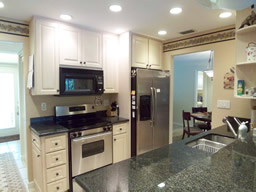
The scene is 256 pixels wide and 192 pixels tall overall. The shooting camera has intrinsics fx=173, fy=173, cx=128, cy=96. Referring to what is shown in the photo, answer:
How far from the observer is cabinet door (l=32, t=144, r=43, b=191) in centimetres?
216

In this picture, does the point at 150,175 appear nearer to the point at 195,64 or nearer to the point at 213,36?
the point at 213,36

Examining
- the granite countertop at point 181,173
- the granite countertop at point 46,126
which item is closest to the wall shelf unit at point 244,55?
the granite countertop at point 181,173

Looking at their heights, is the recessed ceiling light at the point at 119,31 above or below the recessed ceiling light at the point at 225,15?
above

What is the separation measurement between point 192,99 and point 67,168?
520cm

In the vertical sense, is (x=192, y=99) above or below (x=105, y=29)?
below

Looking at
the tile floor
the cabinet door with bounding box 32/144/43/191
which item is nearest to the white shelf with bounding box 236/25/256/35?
the cabinet door with bounding box 32/144/43/191

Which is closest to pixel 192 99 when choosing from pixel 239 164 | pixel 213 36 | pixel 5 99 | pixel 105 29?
pixel 213 36

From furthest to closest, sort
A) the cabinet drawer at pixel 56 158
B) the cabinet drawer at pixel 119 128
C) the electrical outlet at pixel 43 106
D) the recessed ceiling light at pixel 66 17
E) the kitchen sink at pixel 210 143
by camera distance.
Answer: the cabinet drawer at pixel 119 128 < the electrical outlet at pixel 43 106 < the recessed ceiling light at pixel 66 17 < the cabinet drawer at pixel 56 158 < the kitchen sink at pixel 210 143

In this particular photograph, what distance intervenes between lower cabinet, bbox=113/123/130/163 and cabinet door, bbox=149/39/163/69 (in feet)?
4.24

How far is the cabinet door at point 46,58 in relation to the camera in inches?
90.2

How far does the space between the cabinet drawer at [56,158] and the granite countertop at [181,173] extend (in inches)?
48.6

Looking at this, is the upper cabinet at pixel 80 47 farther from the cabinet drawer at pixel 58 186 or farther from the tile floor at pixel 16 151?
the tile floor at pixel 16 151

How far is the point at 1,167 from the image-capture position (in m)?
3.20

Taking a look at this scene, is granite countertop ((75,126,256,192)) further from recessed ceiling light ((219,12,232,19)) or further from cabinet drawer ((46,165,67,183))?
recessed ceiling light ((219,12,232,19))
